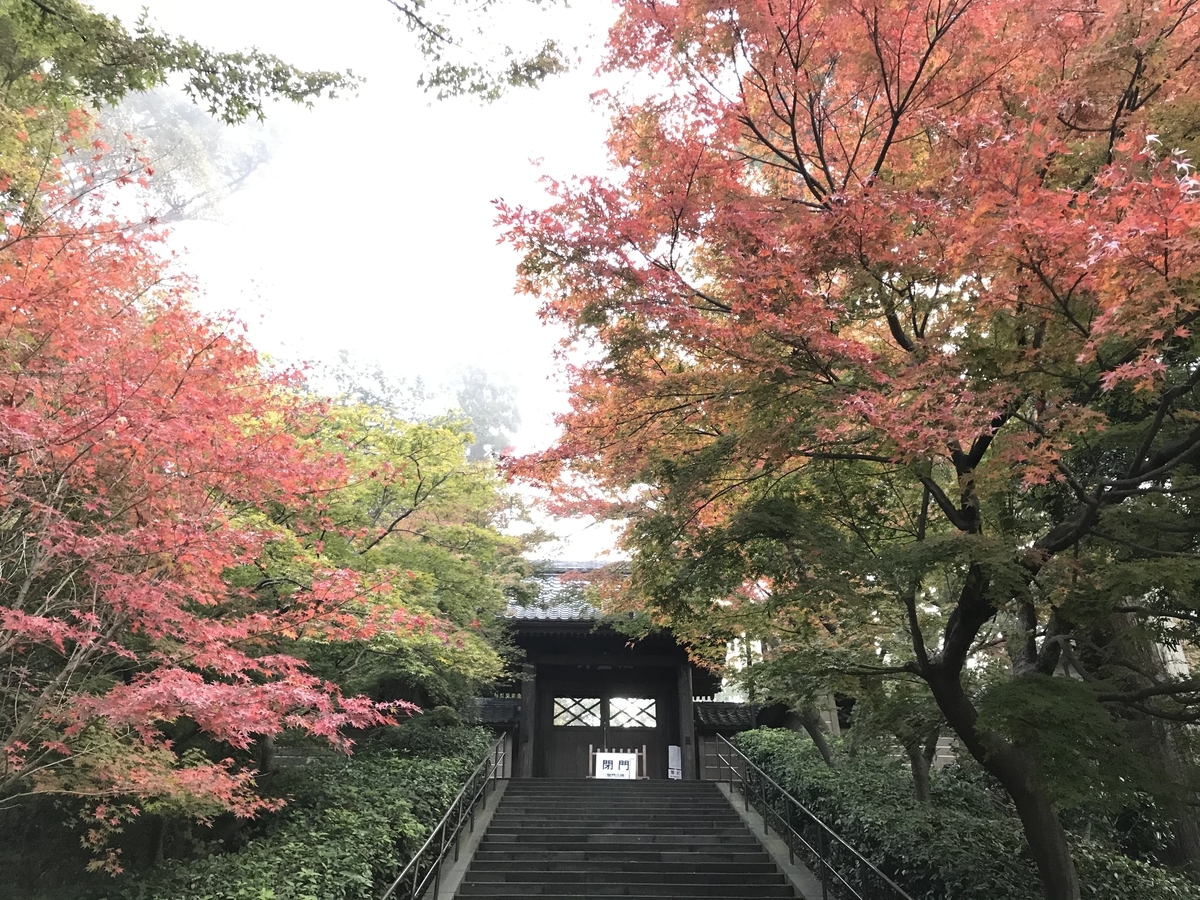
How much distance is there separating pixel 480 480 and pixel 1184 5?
7714 mm

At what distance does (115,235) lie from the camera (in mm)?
5676

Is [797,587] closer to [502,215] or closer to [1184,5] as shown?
[502,215]

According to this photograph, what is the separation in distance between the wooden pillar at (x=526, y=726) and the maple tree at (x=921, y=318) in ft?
Result: 29.0

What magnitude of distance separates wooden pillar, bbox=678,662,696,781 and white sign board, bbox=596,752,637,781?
1.80 metres

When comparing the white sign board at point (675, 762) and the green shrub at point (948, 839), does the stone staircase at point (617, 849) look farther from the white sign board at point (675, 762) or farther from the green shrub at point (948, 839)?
the white sign board at point (675, 762)

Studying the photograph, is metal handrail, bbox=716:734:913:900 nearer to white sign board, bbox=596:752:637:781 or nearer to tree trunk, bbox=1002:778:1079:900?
tree trunk, bbox=1002:778:1079:900

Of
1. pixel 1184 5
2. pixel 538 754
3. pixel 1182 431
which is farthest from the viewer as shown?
pixel 538 754

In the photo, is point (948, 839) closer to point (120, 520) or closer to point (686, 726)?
point (120, 520)

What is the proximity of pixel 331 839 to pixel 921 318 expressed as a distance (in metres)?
7.08

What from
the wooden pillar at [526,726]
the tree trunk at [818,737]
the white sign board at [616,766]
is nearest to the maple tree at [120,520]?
the tree trunk at [818,737]

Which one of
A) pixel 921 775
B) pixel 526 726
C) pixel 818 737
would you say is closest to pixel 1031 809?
pixel 921 775

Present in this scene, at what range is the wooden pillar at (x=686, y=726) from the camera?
14219 millimetres

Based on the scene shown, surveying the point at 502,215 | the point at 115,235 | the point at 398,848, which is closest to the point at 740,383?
the point at 502,215

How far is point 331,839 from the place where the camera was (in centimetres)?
682
